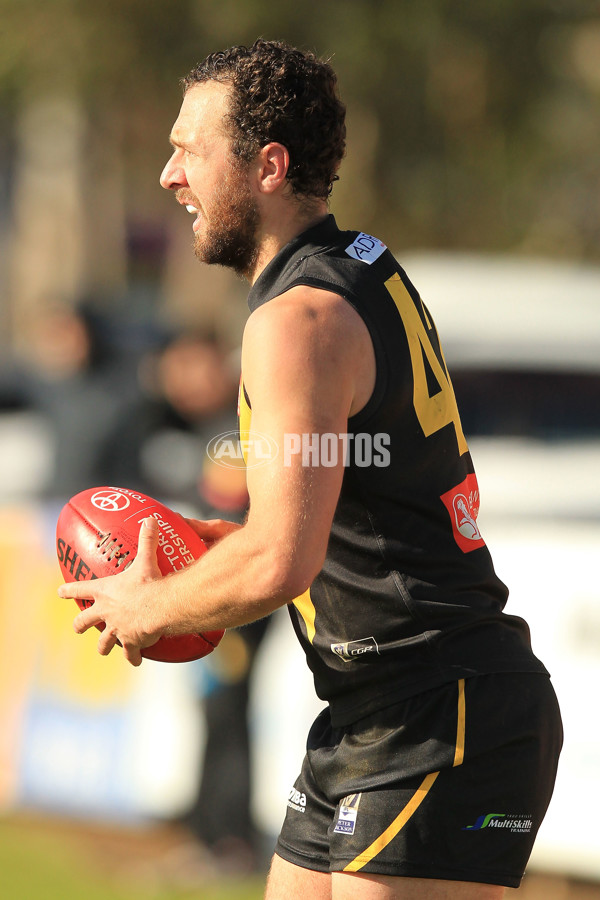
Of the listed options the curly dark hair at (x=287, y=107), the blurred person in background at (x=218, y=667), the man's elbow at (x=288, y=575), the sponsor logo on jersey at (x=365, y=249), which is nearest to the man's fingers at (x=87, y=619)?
the man's elbow at (x=288, y=575)

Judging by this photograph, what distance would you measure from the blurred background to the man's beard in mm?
3094

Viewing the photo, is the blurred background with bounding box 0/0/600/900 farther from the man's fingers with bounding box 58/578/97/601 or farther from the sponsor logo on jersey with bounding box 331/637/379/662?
the man's fingers with bounding box 58/578/97/601

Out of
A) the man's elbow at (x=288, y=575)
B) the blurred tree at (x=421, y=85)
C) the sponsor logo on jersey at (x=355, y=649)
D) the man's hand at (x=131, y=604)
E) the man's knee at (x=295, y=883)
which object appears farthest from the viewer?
the blurred tree at (x=421, y=85)

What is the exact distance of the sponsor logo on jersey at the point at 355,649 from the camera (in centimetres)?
285

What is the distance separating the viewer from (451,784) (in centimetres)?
280

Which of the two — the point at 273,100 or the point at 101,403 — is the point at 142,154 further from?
the point at 273,100

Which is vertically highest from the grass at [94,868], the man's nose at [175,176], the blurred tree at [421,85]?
the blurred tree at [421,85]

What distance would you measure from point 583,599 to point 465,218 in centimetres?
1159

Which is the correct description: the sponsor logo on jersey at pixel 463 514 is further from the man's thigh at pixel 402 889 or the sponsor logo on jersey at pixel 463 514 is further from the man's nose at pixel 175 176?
the man's nose at pixel 175 176

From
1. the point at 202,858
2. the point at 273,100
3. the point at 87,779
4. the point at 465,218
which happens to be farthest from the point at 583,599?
the point at 465,218

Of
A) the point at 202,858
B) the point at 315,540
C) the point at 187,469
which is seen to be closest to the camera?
the point at 315,540

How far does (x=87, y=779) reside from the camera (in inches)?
259

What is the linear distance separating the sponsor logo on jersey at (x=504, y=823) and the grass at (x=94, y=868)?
10.7 ft

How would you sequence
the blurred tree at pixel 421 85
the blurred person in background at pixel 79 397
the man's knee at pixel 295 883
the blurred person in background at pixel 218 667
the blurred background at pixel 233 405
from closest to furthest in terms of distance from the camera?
the man's knee at pixel 295 883 → the blurred background at pixel 233 405 → the blurred person in background at pixel 218 667 → the blurred person in background at pixel 79 397 → the blurred tree at pixel 421 85
